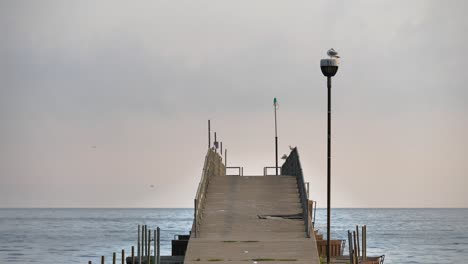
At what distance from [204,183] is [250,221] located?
156 inches

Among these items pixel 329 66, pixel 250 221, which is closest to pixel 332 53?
pixel 329 66

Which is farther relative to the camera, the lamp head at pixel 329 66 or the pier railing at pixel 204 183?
the pier railing at pixel 204 183

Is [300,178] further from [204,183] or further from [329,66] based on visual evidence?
[329,66]

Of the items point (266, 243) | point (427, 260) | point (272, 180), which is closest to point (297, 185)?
point (272, 180)

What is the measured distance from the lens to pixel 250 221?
4300cm

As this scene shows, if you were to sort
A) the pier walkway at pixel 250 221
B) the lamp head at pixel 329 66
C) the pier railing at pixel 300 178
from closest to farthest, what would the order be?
the lamp head at pixel 329 66 < the pier walkway at pixel 250 221 < the pier railing at pixel 300 178

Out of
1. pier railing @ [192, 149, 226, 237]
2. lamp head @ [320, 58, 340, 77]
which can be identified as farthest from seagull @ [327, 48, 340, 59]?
pier railing @ [192, 149, 226, 237]

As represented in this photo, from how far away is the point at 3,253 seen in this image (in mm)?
109562

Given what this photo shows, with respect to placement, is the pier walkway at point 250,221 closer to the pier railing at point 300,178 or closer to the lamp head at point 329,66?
the pier railing at point 300,178

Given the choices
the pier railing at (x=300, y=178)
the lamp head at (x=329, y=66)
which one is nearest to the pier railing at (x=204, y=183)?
the pier railing at (x=300, y=178)

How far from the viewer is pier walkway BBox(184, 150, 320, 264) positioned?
1537 inches

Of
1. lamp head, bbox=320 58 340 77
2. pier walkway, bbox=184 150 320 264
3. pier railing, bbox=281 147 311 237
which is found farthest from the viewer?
pier railing, bbox=281 147 311 237

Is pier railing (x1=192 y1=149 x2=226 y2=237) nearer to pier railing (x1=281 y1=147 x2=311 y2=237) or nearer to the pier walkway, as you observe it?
the pier walkway

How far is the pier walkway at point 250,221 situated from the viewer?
128 ft
